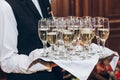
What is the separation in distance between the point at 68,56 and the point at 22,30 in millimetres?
376

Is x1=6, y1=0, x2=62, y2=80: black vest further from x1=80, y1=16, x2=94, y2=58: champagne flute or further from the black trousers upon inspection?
x1=80, y1=16, x2=94, y2=58: champagne flute

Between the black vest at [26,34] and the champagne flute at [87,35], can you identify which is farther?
the black vest at [26,34]

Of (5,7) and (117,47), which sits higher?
(5,7)

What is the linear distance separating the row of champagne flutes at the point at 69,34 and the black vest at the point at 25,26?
15 cm

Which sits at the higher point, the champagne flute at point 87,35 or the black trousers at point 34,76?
the champagne flute at point 87,35

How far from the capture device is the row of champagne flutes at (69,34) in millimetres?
1662

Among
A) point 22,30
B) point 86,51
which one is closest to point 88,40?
point 86,51

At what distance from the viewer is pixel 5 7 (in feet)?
5.81

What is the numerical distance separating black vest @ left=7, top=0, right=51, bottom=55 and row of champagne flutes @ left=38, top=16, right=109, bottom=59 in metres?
0.15

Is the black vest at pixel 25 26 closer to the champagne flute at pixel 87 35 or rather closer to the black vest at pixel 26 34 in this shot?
the black vest at pixel 26 34

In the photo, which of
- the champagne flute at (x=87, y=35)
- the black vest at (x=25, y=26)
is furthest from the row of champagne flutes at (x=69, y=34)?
the black vest at (x=25, y=26)

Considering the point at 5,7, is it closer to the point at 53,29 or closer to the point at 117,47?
the point at 53,29

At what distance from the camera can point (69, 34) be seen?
5.48ft

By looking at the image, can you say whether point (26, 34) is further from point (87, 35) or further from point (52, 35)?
point (87, 35)
